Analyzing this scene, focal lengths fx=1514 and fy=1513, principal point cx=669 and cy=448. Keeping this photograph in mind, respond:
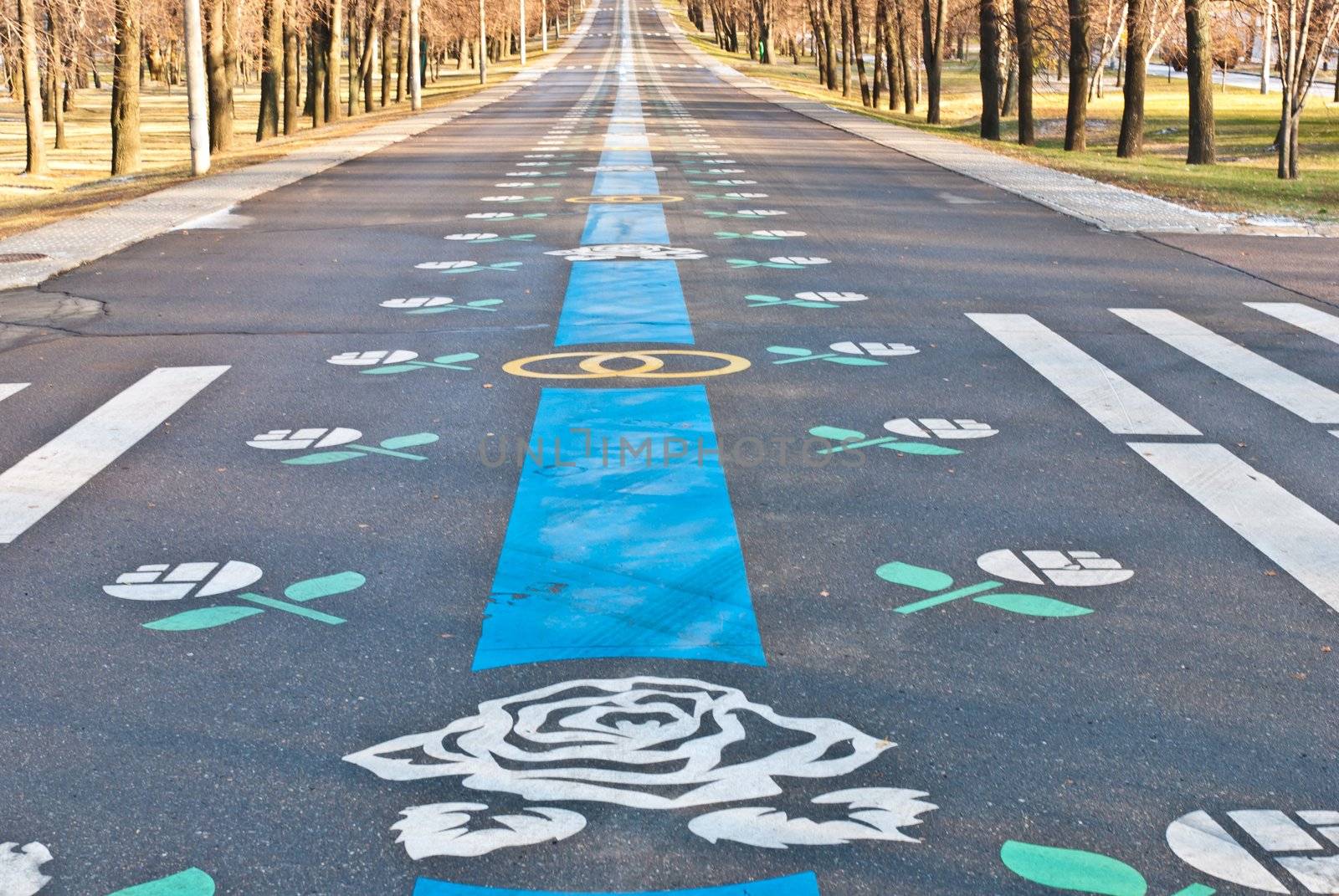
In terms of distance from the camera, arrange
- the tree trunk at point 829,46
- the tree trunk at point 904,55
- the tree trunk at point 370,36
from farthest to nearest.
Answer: the tree trunk at point 829,46 → the tree trunk at point 904,55 → the tree trunk at point 370,36

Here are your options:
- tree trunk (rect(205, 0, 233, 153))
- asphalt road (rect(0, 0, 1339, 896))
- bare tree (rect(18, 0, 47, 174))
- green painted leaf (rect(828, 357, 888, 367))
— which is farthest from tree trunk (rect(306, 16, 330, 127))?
green painted leaf (rect(828, 357, 888, 367))

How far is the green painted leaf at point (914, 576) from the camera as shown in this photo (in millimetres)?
6156

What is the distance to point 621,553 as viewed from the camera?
651cm

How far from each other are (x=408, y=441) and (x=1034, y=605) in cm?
380

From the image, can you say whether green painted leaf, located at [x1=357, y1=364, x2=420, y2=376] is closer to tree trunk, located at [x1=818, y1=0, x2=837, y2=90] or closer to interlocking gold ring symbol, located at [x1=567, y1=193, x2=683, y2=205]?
interlocking gold ring symbol, located at [x1=567, y1=193, x2=683, y2=205]

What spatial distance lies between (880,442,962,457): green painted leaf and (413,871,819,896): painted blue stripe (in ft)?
14.4

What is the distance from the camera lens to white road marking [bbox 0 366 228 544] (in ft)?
23.9

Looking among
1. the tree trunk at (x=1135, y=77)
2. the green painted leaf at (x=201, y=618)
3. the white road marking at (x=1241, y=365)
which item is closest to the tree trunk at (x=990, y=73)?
the tree trunk at (x=1135, y=77)

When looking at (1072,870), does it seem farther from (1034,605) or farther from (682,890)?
(1034,605)

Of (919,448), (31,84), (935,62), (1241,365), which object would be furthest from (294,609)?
(935,62)

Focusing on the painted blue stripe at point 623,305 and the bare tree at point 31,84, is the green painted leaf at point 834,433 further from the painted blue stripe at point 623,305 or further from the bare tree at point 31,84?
the bare tree at point 31,84

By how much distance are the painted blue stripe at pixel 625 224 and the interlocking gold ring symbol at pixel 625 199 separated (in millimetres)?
268

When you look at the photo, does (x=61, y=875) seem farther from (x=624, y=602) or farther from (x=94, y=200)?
(x=94, y=200)

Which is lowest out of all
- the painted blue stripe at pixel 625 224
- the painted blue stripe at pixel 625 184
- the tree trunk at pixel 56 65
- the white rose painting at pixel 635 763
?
the white rose painting at pixel 635 763
